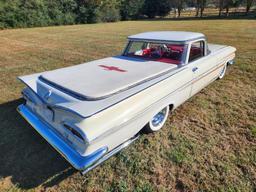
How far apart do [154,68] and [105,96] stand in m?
1.21

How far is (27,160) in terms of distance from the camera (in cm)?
269

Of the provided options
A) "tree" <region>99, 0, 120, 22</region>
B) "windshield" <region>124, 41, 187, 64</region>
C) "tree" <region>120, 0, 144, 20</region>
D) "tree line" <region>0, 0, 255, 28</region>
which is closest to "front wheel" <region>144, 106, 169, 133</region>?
"windshield" <region>124, 41, 187, 64</region>

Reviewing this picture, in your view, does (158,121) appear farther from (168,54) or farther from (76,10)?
(76,10)

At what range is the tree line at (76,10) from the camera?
72.2 feet

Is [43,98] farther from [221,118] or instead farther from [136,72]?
[221,118]

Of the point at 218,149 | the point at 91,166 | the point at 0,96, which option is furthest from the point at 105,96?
the point at 0,96

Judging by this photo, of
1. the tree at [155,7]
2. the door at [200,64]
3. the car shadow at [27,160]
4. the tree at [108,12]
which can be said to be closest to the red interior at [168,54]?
the door at [200,64]

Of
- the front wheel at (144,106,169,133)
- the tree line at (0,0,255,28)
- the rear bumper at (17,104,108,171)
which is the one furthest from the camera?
the tree line at (0,0,255,28)

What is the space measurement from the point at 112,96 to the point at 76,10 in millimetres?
30885

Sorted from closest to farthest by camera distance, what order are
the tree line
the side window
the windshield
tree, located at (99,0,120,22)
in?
the windshield
the side window
the tree line
tree, located at (99,0,120,22)

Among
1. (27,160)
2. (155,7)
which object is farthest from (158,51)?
(155,7)

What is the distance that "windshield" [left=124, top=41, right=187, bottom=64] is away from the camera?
3.46m

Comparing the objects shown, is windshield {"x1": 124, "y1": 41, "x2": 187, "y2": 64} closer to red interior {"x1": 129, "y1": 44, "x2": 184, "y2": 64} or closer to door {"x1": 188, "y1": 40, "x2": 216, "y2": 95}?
red interior {"x1": 129, "y1": 44, "x2": 184, "y2": 64}

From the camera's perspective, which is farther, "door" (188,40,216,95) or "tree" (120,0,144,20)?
"tree" (120,0,144,20)
